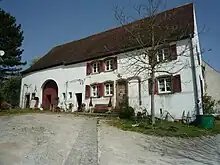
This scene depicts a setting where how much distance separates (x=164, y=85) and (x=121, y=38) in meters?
7.35

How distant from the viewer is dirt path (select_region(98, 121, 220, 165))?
5.70 metres

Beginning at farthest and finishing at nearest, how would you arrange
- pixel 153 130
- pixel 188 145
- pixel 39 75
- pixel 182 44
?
pixel 39 75, pixel 182 44, pixel 153 130, pixel 188 145

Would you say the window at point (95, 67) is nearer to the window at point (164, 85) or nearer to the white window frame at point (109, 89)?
the white window frame at point (109, 89)

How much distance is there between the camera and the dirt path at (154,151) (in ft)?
18.7

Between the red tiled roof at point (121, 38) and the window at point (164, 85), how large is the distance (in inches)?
123

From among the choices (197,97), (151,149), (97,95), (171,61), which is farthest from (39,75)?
(151,149)

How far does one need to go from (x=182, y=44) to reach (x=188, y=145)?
957 cm

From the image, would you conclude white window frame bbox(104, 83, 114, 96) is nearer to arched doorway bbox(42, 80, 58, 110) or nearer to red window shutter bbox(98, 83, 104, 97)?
red window shutter bbox(98, 83, 104, 97)

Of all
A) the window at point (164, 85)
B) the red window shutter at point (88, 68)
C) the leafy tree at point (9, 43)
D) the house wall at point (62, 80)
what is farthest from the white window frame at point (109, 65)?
the leafy tree at point (9, 43)

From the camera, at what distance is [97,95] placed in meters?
19.7

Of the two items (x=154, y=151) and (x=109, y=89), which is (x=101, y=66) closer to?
(x=109, y=89)

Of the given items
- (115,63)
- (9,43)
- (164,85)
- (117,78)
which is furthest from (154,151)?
(9,43)

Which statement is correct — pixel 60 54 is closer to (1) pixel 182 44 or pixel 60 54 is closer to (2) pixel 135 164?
(1) pixel 182 44

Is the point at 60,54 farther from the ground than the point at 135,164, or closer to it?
farther from the ground
